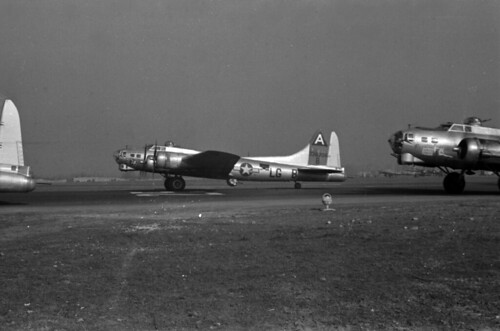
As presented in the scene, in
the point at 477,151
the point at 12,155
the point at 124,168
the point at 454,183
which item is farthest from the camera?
the point at 124,168

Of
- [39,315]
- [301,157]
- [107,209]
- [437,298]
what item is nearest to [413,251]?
[437,298]

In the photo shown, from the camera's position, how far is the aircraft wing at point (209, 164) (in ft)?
104

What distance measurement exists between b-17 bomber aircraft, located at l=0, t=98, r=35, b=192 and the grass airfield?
678 cm

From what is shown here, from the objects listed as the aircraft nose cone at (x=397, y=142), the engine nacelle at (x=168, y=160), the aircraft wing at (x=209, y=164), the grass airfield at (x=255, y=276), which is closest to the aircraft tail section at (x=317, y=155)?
the aircraft wing at (x=209, y=164)

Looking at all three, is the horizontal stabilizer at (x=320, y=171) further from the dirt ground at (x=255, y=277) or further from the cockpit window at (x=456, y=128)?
the dirt ground at (x=255, y=277)

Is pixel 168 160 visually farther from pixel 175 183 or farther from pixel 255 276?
pixel 255 276

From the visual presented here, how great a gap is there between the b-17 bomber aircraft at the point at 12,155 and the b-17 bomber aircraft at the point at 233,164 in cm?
1198

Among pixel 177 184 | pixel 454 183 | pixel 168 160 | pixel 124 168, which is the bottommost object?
pixel 177 184

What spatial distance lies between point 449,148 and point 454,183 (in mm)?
2067

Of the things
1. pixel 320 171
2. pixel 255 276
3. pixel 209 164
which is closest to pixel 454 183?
pixel 320 171

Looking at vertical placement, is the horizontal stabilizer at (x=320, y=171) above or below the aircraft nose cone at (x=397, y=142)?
below

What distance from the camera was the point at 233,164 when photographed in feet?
109

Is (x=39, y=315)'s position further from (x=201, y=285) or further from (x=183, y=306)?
(x=201, y=285)

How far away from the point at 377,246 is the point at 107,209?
1144 cm
